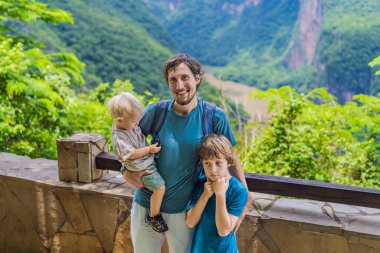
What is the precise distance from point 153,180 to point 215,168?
0.81 ft

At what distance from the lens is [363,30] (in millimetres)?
19312

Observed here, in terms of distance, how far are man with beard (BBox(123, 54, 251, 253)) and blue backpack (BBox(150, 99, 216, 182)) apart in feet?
0.04

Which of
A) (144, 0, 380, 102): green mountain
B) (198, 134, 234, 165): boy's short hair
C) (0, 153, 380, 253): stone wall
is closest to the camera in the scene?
(198, 134, 234, 165): boy's short hair

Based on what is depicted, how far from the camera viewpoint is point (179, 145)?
1743mm

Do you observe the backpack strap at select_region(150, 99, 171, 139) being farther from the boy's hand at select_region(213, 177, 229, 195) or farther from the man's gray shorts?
the boy's hand at select_region(213, 177, 229, 195)

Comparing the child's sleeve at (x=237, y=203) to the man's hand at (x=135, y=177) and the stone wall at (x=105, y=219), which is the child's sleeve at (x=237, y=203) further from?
the stone wall at (x=105, y=219)

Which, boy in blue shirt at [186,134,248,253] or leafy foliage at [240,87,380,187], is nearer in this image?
boy in blue shirt at [186,134,248,253]

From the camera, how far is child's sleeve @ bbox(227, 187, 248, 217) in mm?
1715

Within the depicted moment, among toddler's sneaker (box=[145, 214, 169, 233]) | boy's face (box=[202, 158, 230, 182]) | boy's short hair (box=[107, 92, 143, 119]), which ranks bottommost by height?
toddler's sneaker (box=[145, 214, 169, 233])

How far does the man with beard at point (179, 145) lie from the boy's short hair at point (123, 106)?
0.09 metres

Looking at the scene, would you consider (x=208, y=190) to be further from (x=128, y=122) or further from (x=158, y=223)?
(x=128, y=122)

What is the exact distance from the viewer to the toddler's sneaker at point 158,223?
5.99 feet

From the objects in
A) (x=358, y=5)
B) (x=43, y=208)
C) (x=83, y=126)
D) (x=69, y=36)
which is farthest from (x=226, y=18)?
(x=43, y=208)

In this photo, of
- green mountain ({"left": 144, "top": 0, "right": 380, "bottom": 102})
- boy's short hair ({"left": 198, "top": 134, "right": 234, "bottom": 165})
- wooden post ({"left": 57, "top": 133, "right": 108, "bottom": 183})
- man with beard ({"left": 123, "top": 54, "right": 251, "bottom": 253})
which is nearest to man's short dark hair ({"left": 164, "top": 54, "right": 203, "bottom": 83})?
man with beard ({"left": 123, "top": 54, "right": 251, "bottom": 253})
